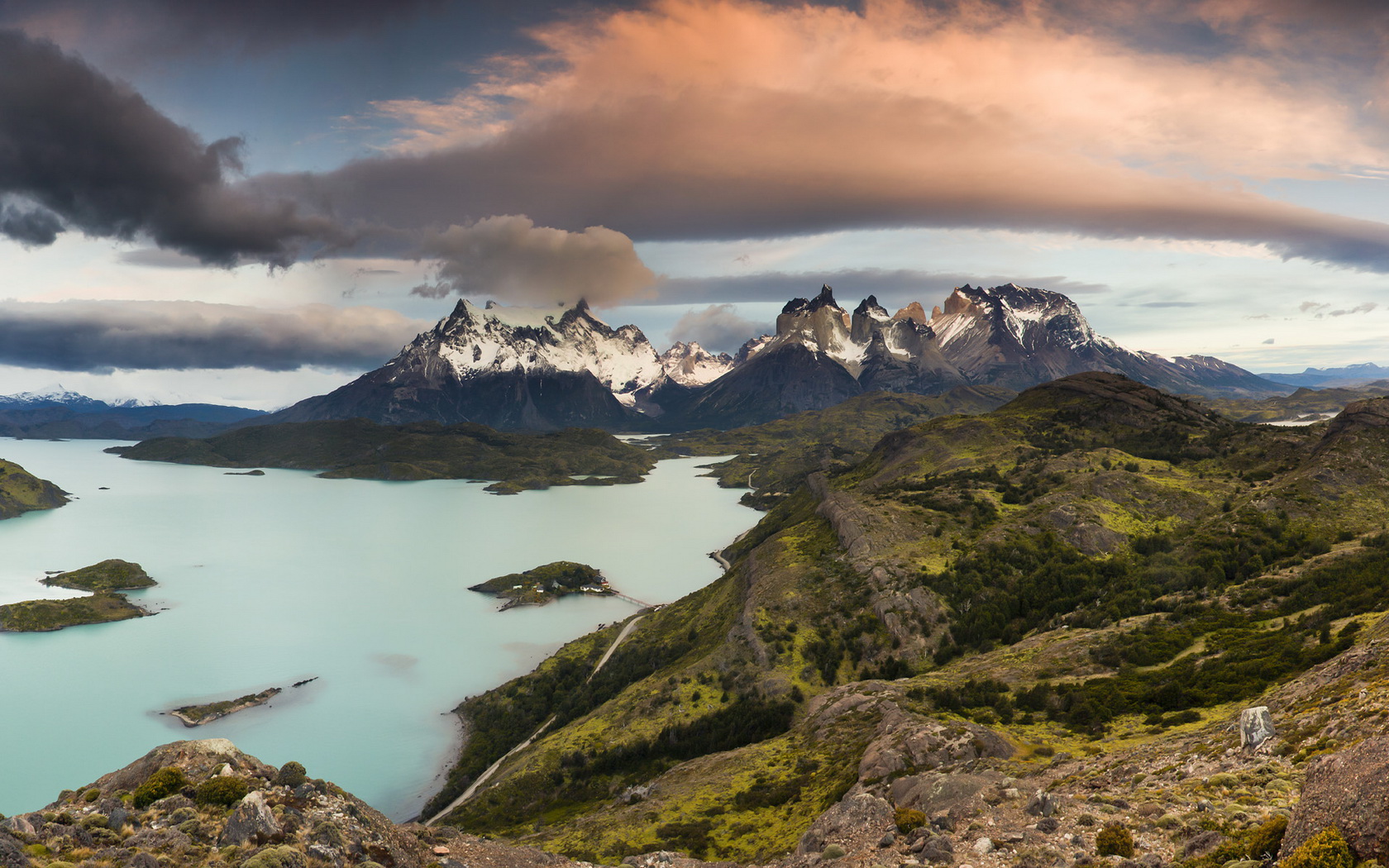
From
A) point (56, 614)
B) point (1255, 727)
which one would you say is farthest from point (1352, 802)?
point (56, 614)

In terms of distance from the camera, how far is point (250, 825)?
982 inches

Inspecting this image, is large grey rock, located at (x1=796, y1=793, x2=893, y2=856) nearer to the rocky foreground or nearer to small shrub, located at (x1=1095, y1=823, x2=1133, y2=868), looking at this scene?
the rocky foreground

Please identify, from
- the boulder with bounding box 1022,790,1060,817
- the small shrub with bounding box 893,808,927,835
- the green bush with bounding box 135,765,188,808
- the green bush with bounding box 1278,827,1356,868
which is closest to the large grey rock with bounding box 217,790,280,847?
the green bush with bounding box 135,765,188,808

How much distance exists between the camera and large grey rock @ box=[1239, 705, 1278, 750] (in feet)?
100

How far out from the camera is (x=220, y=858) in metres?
23.7

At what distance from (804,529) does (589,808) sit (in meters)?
98.3

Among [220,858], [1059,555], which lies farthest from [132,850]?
[1059,555]

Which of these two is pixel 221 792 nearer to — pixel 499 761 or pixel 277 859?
pixel 277 859

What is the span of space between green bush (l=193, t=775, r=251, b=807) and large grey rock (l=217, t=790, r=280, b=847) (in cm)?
169

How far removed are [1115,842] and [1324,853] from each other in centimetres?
1017

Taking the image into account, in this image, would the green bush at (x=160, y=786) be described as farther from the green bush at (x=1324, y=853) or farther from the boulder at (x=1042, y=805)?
the green bush at (x=1324, y=853)

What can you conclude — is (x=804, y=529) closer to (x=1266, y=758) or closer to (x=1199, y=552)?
(x=1199, y=552)

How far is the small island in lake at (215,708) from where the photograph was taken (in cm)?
13412

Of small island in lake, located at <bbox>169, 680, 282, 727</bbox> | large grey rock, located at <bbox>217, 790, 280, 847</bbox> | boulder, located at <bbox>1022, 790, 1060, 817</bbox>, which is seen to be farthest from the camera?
small island in lake, located at <bbox>169, 680, 282, 727</bbox>
